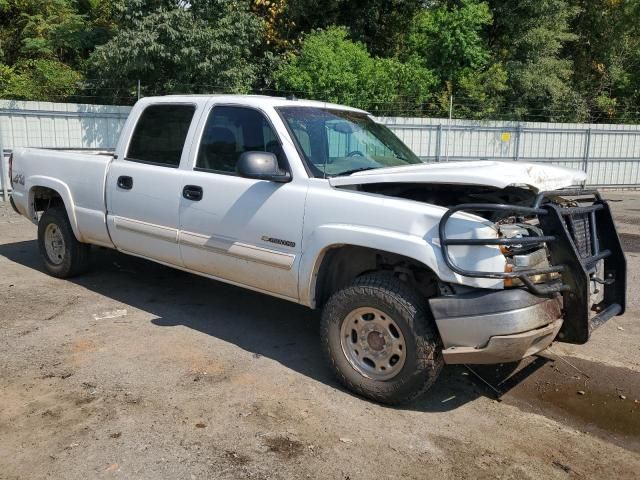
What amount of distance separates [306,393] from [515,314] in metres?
1.51

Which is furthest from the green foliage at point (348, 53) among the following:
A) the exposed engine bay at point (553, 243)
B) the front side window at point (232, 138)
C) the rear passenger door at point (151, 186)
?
the exposed engine bay at point (553, 243)

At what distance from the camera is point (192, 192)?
5012mm

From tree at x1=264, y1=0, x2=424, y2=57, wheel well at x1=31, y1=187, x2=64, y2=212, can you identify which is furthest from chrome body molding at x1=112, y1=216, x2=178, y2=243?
tree at x1=264, y1=0, x2=424, y2=57

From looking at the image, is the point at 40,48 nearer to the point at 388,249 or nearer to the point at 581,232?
the point at 388,249

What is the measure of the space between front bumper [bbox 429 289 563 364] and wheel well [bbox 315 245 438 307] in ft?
1.04

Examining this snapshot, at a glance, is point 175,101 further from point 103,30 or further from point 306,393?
point 103,30

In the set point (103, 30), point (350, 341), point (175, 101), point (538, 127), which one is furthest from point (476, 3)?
point (350, 341)

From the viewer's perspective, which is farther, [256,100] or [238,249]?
[256,100]

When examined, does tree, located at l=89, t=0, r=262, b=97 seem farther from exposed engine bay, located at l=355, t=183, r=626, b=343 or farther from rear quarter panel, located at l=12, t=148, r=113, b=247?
exposed engine bay, located at l=355, t=183, r=626, b=343

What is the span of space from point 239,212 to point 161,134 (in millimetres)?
1430

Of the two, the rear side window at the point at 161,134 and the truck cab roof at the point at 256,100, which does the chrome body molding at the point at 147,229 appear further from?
the truck cab roof at the point at 256,100

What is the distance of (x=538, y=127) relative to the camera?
17719 millimetres

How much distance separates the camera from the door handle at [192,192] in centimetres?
495

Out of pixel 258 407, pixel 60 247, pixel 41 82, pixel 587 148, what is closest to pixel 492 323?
pixel 258 407
